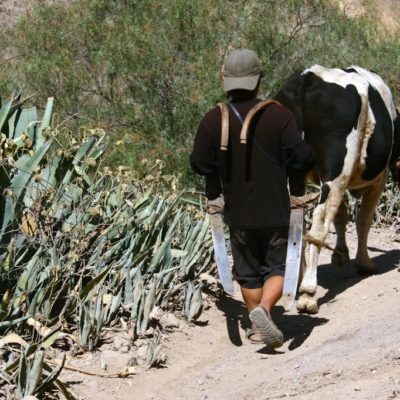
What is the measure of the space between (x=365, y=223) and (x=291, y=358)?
108 inches

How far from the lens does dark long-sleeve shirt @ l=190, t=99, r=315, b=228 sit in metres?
6.52

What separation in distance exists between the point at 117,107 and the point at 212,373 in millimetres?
6360

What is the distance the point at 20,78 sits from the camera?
13023 millimetres

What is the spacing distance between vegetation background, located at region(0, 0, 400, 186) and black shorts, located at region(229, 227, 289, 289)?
14.8 feet

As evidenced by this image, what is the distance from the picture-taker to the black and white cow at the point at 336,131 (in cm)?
779

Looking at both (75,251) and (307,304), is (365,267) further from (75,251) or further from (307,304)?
(75,251)

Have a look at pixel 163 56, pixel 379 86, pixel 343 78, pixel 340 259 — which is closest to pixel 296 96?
pixel 343 78

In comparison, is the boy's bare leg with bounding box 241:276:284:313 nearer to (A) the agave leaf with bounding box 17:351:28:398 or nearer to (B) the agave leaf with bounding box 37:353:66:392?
A: (B) the agave leaf with bounding box 37:353:66:392

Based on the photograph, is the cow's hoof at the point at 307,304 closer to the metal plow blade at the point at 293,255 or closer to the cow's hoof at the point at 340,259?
the metal plow blade at the point at 293,255

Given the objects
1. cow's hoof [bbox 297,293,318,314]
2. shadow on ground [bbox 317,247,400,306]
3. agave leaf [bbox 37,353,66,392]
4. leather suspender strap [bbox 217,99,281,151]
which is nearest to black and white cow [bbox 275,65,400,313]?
cow's hoof [bbox 297,293,318,314]

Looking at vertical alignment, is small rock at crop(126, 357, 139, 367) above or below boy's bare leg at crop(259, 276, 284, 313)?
below

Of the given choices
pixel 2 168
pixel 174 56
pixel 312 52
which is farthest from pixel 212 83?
pixel 2 168

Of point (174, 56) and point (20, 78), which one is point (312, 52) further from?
point (20, 78)

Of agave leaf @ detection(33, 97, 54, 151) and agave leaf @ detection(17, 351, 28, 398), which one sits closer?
agave leaf @ detection(17, 351, 28, 398)
